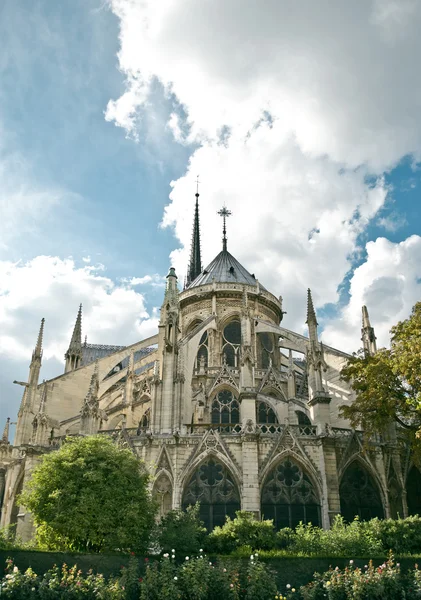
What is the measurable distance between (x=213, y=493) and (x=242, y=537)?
24.2 ft

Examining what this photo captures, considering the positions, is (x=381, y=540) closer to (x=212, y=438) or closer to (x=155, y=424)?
(x=212, y=438)

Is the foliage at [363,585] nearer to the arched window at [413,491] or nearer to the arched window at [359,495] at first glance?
the arched window at [359,495]

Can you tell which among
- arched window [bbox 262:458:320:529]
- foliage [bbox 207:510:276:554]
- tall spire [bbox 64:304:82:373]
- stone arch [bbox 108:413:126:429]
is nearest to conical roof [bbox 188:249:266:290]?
tall spire [bbox 64:304:82:373]

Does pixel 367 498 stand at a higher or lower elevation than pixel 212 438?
lower

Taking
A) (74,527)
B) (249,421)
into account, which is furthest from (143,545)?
(249,421)

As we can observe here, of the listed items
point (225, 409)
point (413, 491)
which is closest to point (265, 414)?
point (225, 409)

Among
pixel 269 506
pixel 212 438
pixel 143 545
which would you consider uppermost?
pixel 212 438

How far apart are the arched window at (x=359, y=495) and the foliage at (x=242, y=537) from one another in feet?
28.0

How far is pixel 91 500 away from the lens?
63.1 ft

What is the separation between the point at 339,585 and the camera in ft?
45.6

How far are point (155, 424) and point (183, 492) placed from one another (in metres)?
3.55

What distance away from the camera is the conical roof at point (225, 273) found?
44.7 m

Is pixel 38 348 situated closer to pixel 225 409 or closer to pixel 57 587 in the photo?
pixel 225 409

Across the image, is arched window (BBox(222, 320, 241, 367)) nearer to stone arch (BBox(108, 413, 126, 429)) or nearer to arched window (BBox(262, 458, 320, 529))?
stone arch (BBox(108, 413, 126, 429))
